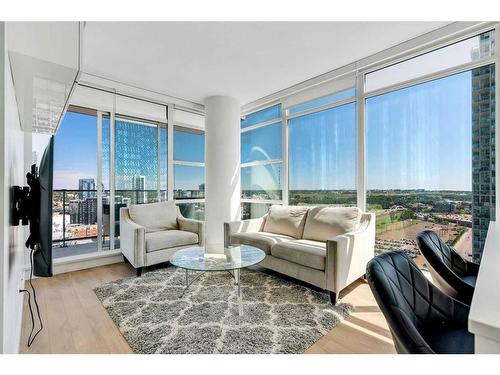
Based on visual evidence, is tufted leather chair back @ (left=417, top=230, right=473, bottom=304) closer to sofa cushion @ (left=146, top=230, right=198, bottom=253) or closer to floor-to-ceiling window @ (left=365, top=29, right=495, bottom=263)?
floor-to-ceiling window @ (left=365, top=29, right=495, bottom=263)

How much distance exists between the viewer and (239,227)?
3.34m

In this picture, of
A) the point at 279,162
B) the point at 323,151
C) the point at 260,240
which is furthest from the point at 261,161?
the point at 260,240

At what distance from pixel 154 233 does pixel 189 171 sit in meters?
1.52

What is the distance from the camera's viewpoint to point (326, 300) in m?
2.25

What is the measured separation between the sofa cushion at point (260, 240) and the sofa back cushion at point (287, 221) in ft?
0.32

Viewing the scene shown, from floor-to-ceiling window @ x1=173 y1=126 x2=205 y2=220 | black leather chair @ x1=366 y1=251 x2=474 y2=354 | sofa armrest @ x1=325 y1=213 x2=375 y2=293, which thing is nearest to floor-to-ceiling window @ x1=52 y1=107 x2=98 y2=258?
floor-to-ceiling window @ x1=173 y1=126 x2=205 y2=220

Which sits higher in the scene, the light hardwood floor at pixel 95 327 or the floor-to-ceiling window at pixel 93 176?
the floor-to-ceiling window at pixel 93 176

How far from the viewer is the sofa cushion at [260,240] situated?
281cm

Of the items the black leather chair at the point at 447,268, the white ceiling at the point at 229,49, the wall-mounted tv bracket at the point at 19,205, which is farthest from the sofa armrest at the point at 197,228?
the black leather chair at the point at 447,268

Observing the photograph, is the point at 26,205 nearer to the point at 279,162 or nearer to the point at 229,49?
the point at 229,49

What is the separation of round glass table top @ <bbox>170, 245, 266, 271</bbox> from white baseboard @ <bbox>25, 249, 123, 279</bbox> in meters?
1.58

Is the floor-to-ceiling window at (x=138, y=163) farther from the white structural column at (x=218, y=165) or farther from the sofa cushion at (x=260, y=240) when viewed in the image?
the sofa cushion at (x=260, y=240)
